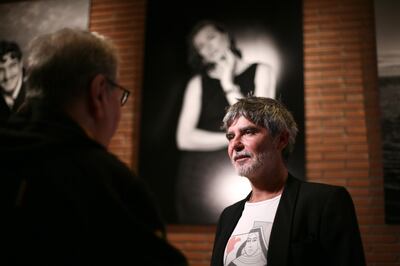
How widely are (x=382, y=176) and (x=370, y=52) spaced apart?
108cm

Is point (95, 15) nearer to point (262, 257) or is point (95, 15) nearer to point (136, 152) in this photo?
point (136, 152)

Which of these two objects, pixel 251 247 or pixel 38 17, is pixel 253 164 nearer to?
pixel 251 247

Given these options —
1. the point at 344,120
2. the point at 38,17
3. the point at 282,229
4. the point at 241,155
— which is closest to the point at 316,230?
the point at 282,229

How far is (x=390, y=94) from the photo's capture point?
3.59 meters

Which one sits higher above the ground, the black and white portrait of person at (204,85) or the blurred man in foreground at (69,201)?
the black and white portrait of person at (204,85)

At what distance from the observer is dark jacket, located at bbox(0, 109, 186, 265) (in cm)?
92

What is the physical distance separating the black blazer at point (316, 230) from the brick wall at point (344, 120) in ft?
5.40

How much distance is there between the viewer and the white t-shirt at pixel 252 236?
81.3 inches

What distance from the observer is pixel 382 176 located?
355cm

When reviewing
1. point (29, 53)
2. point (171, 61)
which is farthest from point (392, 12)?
point (29, 53)

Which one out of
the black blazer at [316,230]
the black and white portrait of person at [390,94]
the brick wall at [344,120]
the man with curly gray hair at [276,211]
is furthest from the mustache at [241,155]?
the black and white portrait of person at [390,94]

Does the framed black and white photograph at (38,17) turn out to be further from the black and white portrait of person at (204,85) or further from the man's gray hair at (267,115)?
the man's gray hair at (267,115)

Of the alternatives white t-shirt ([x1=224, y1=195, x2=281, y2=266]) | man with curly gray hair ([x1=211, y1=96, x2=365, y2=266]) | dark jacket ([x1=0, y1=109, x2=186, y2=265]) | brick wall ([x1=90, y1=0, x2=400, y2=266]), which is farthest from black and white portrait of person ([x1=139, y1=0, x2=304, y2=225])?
dark jacket ([x1=0, y1=109, x2=186, y2=265])

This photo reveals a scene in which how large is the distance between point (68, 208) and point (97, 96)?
0.33 metres
